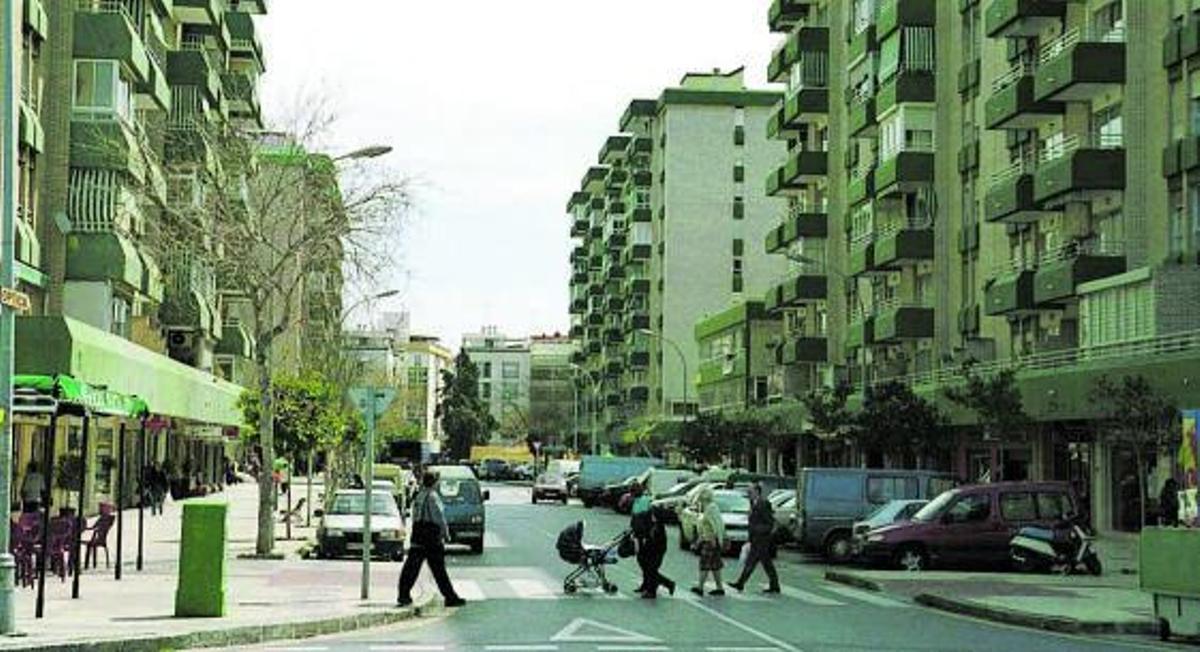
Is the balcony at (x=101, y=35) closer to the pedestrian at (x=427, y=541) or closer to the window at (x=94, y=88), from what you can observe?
the window at (x=94, y=88)

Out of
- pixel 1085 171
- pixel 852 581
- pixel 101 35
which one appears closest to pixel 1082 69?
pixel 1085 171

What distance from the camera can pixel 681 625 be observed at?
19984 mm

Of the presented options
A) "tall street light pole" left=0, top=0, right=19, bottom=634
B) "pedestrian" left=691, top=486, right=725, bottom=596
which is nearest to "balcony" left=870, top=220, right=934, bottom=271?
"pedestrian" left=691, top=486, right=725, bottom=596

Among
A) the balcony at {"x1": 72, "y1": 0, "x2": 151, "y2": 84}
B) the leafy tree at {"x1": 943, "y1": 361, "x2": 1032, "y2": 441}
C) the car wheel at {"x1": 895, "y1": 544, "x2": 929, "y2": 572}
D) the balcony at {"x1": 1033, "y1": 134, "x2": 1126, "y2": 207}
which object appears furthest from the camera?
the balcony at {"x1": 1033, "y1": 134, "x2": 1126, "y2": 207}

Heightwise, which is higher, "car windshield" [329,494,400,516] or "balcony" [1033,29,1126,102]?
"balcony" [1033,29,1126,102]

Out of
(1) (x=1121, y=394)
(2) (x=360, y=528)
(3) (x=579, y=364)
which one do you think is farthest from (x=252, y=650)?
(3) (x=579, y=364)

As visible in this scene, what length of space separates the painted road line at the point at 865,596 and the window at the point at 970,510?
389 cm

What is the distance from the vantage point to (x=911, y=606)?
24.2 m

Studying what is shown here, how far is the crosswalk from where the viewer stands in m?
24.3

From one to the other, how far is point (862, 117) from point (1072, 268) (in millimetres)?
25940

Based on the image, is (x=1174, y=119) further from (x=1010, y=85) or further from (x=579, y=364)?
(x=579, y=364)

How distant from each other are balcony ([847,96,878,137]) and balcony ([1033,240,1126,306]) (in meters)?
20.6

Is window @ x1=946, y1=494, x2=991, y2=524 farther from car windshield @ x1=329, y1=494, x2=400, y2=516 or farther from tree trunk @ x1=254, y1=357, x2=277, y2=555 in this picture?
tree trunk @ x1=254, y1=357, x2=277, y2=555

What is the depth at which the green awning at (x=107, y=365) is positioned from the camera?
107 ft
